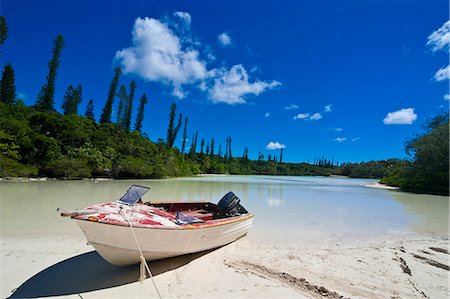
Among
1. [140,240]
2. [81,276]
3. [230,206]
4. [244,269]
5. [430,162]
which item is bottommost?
[81,276]

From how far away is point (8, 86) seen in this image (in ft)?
116

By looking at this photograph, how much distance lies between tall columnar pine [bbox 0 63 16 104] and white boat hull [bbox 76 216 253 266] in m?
44.2

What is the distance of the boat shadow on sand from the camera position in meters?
3.21

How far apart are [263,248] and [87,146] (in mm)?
26753

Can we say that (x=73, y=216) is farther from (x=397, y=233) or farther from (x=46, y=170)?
(x=46, y=170)

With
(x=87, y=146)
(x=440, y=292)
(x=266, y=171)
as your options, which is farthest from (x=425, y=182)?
(x=266, y=171)

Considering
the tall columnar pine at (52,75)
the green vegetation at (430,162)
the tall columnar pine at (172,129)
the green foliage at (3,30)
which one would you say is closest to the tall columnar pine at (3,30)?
the green foliage at (3,30)

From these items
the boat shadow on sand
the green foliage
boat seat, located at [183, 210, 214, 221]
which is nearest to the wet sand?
the boat shadow on sand

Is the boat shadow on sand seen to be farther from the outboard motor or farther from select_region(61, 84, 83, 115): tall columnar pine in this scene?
select_region(61, 84, 83, 115): tall columnar pine

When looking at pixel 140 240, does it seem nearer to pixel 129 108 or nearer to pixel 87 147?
pixel 87 147

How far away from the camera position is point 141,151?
109ft

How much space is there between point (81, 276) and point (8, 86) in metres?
44.7

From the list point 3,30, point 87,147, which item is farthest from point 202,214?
point 3,30

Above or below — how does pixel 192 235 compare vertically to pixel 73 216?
below
